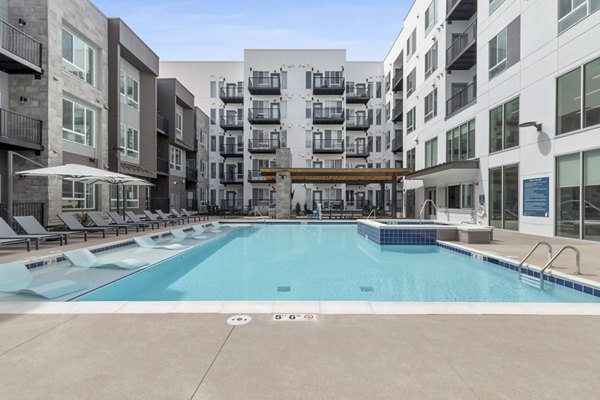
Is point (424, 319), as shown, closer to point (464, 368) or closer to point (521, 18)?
point (464, 368)

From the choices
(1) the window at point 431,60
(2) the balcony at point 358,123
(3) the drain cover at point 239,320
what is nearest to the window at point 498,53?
(1) the window at point 431,60

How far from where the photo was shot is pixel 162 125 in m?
22.7

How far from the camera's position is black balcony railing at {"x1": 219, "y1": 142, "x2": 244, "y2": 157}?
32.2 metres

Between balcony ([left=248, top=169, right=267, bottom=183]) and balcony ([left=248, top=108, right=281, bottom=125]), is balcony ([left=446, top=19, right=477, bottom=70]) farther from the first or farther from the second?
balcony ([left=248, top=169, right=267, bottom=183])

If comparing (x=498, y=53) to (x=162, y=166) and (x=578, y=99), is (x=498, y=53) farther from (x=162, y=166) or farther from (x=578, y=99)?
(x=162, y=166)

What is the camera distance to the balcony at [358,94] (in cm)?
3212

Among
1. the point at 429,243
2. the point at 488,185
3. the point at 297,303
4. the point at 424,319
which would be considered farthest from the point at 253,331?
the point at 488,185

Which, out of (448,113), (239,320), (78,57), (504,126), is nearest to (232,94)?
(78,57)

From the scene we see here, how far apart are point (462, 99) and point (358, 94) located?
51.8ft

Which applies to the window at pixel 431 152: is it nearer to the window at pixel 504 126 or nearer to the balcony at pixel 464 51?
the balcony at pixel 464 51

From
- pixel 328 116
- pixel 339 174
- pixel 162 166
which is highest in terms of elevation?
pixel 328 116

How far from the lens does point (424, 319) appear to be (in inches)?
146

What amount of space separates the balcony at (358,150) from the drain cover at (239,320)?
29101mm

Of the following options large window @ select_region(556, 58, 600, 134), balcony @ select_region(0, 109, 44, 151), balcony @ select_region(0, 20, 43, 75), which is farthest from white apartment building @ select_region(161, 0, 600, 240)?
balcony @ select_region(0, 20, 43, 75)
